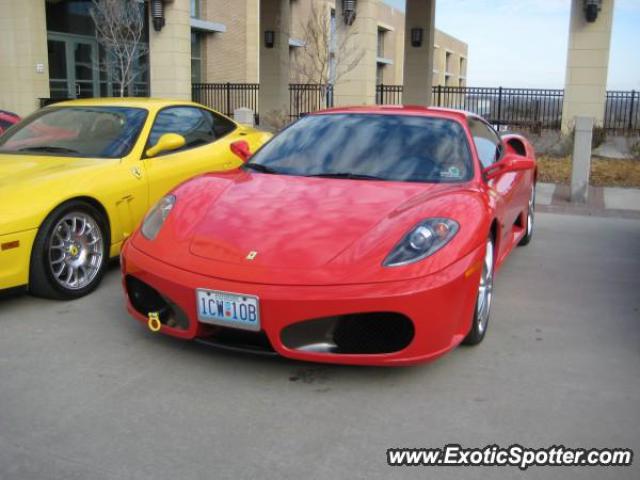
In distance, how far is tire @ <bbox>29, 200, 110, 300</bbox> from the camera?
15.3ft

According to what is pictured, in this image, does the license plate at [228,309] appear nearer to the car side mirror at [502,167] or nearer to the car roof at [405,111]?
the car side mirror at [502,167]

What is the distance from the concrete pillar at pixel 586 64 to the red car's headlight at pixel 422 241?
1336 cm

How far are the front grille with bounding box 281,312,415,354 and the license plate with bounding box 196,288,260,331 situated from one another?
0.18 m

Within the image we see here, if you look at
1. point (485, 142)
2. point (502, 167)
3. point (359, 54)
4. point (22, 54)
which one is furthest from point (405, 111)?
point (22, 54)

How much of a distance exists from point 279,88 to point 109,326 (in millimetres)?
18648

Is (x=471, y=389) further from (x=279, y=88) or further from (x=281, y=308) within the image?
(x=279, y=88)

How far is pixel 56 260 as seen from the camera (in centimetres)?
480

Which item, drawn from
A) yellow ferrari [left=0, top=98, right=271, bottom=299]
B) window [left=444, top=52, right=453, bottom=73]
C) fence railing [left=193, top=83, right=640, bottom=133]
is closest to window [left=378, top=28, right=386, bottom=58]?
window [left=444, top=52, right=453, bottom=73]

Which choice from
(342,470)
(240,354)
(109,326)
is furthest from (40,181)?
(342,470)

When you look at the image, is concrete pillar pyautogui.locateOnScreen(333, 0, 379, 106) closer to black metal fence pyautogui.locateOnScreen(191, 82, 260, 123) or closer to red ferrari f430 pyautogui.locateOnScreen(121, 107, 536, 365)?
black metal fence pyautogui.locateOnScreen(191, 82, 260, 123)

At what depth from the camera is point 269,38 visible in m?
22.1

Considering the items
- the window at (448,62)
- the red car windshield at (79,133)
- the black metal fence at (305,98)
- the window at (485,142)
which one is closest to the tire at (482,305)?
the window at (485,142)

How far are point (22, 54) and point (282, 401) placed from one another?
1871 centimetres

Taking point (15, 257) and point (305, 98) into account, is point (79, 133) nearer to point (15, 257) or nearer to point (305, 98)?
point (15, 257)
